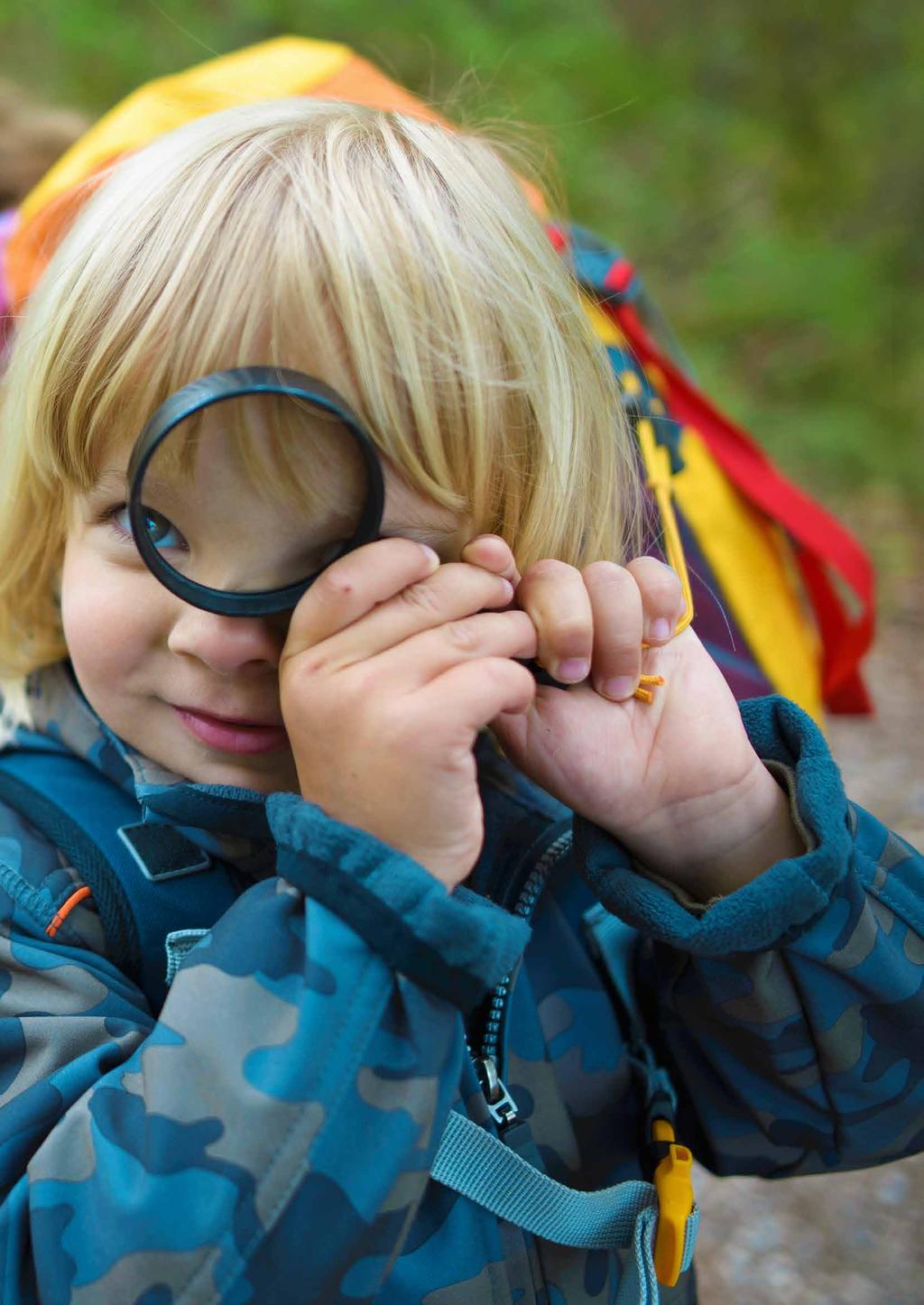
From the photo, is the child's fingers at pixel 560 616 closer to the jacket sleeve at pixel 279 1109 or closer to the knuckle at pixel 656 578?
Answer: the knuckle at pixel 656 578

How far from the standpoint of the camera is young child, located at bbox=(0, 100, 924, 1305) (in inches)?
44.4

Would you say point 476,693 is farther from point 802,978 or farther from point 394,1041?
point 802,978

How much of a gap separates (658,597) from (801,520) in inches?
47.6

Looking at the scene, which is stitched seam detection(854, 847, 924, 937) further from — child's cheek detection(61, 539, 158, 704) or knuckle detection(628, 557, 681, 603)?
child's cheek detection(61, 539, 158, 704)

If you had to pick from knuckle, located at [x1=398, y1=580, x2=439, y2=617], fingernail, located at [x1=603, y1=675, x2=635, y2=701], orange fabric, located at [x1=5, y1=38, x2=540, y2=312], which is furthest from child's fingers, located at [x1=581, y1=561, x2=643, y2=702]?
orange fabric, located at [x1=5, y1=38, x2=540, y2=312]

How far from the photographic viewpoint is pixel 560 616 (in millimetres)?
1310

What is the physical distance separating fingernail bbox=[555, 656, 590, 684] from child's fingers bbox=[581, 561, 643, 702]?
0.13 ft

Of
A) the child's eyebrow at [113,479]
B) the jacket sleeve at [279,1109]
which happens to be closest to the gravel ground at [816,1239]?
the jacket sleeve at [279,1109]

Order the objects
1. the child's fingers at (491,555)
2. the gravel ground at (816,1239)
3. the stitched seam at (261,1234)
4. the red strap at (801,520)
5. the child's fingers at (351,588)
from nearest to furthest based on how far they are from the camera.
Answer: the stitched seam at (261,1234), the child's fingers at (351,588), the child's fingers at (491,555), the gravel ground at (816,1239), the red strap at (801,520)

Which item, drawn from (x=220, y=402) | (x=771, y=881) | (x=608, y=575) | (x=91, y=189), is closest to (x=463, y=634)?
(x=608, y=575)

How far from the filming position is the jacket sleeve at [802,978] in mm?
1328

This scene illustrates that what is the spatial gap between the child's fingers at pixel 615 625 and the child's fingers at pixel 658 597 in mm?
23

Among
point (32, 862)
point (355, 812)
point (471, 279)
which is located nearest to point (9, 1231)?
point (32, 862)

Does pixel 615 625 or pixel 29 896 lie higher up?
pixel 615 625
